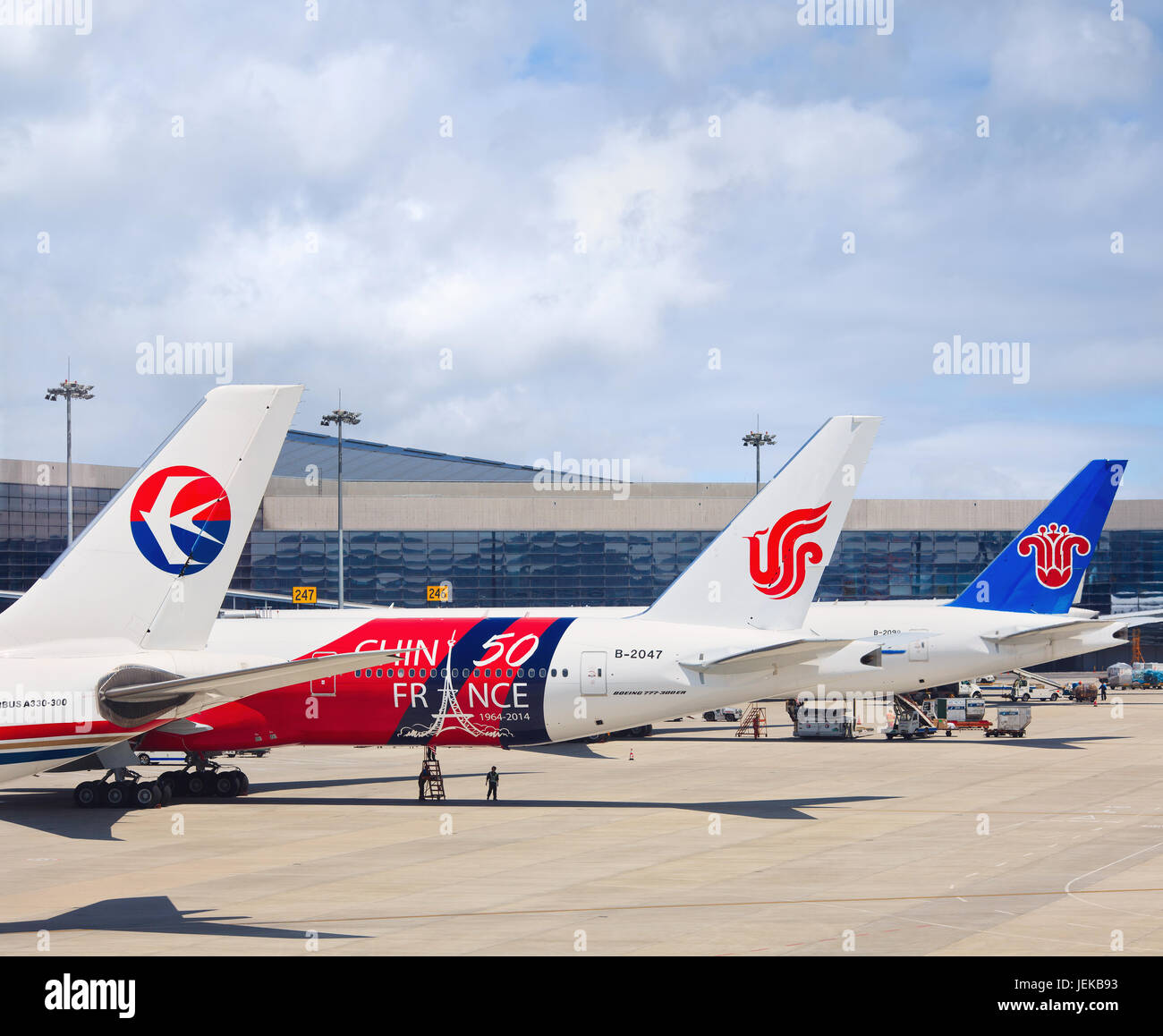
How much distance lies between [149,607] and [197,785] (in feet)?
56.4

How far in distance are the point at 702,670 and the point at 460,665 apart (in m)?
7.55

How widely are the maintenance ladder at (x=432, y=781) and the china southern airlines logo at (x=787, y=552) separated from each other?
1193 centimetres

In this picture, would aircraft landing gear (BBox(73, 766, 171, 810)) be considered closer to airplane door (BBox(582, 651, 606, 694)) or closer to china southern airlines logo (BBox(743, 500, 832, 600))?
airplane door (BBox(582, 651, 606, 694))

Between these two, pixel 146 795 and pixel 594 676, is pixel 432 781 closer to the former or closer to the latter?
pixel 594 676

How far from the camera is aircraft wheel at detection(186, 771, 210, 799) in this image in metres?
40.4

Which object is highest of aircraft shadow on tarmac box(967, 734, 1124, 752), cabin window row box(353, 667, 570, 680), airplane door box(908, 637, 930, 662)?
cabin window row box(353, 667, 570, 680)

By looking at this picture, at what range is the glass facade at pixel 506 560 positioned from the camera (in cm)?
11019

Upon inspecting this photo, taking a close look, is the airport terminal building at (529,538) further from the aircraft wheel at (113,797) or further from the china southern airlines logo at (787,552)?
the china southern airlines logo at (787,552)

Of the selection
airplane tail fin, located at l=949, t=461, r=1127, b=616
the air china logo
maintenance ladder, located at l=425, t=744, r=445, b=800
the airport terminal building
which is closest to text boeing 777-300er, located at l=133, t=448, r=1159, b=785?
maintenance ladder, located at l=425, t=744, r=445, b=800

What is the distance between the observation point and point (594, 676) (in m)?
38.1

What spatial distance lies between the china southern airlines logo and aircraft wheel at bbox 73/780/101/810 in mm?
21310

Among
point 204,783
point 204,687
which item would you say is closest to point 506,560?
point 204,783
